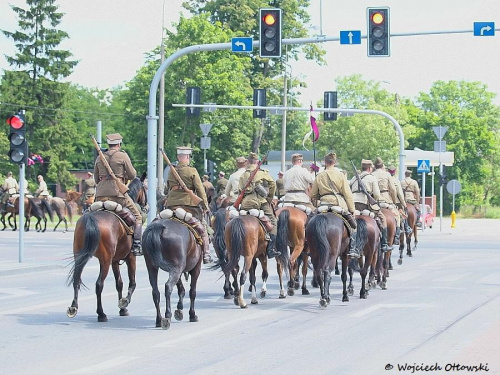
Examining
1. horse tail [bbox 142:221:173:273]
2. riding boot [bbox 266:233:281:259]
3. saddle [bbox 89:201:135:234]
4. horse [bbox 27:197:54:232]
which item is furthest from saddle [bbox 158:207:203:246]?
horse [bbox 27:197:54:232]

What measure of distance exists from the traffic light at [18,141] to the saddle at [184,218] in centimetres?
1038

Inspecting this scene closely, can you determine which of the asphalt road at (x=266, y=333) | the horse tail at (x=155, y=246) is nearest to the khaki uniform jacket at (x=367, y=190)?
the asphalt road at (x=266, y=333)

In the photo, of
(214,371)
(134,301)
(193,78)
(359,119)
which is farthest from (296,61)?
(214,371)

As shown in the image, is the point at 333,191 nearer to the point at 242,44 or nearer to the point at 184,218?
the point at 184,218

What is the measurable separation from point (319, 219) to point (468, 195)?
88635 mm

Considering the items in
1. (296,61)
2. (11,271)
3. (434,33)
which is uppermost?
(296,61)

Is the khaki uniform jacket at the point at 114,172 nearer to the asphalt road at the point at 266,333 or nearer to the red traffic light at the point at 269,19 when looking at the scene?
the asphalt road at the point at 266,333

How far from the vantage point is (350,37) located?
88.1 feet

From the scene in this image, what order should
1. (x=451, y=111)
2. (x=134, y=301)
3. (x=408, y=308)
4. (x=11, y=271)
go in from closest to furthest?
(x=408, y=308)
(x=134, y=301)
(x=11, y=271)
(x=451, y=111)

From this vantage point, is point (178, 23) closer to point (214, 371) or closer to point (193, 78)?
point (193, 78)

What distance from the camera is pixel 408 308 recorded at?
52.6 feet

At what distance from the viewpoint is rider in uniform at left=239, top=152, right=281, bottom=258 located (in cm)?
1720

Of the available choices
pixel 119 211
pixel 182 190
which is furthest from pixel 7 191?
pixel 182 190

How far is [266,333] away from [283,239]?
15.8 feet
